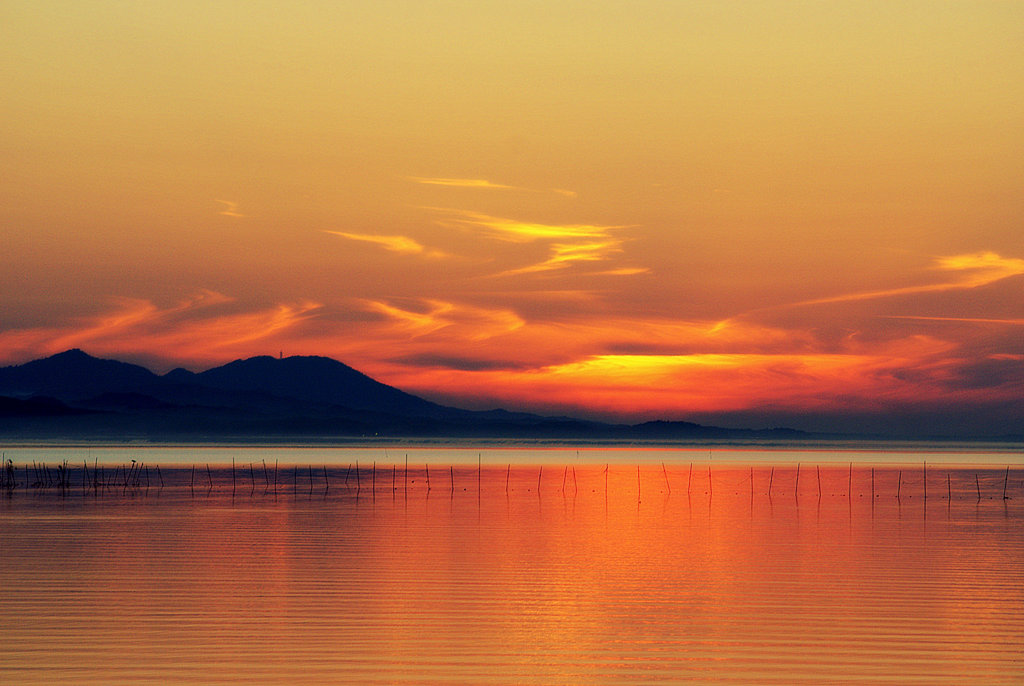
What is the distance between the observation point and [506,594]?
71.1ft

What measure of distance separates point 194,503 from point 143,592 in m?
24.5

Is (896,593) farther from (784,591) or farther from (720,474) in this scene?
(720,474)

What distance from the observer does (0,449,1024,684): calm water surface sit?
15703mm

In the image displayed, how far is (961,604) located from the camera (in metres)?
21.0

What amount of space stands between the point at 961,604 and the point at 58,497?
3736 cm

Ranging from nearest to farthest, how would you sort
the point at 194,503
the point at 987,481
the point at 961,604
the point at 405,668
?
the point at 405,668 → the point at 961,604 → the point at 194,503 → the point at 987,481

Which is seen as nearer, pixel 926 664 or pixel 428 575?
pixel 926 664

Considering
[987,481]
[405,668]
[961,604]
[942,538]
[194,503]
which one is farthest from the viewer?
[987,481]

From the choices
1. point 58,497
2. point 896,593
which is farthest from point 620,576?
point 58,497

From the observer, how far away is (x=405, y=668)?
15.4 metres

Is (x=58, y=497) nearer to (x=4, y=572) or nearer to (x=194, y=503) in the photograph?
(x=194, y=503)

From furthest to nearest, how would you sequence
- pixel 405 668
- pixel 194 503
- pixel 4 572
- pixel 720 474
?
pixel 720 474 → pixel 194 503 → pixel 4 572 → pixel 405 668

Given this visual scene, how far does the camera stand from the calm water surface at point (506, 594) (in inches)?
618

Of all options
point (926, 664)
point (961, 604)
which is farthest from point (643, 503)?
point (926, 664)
